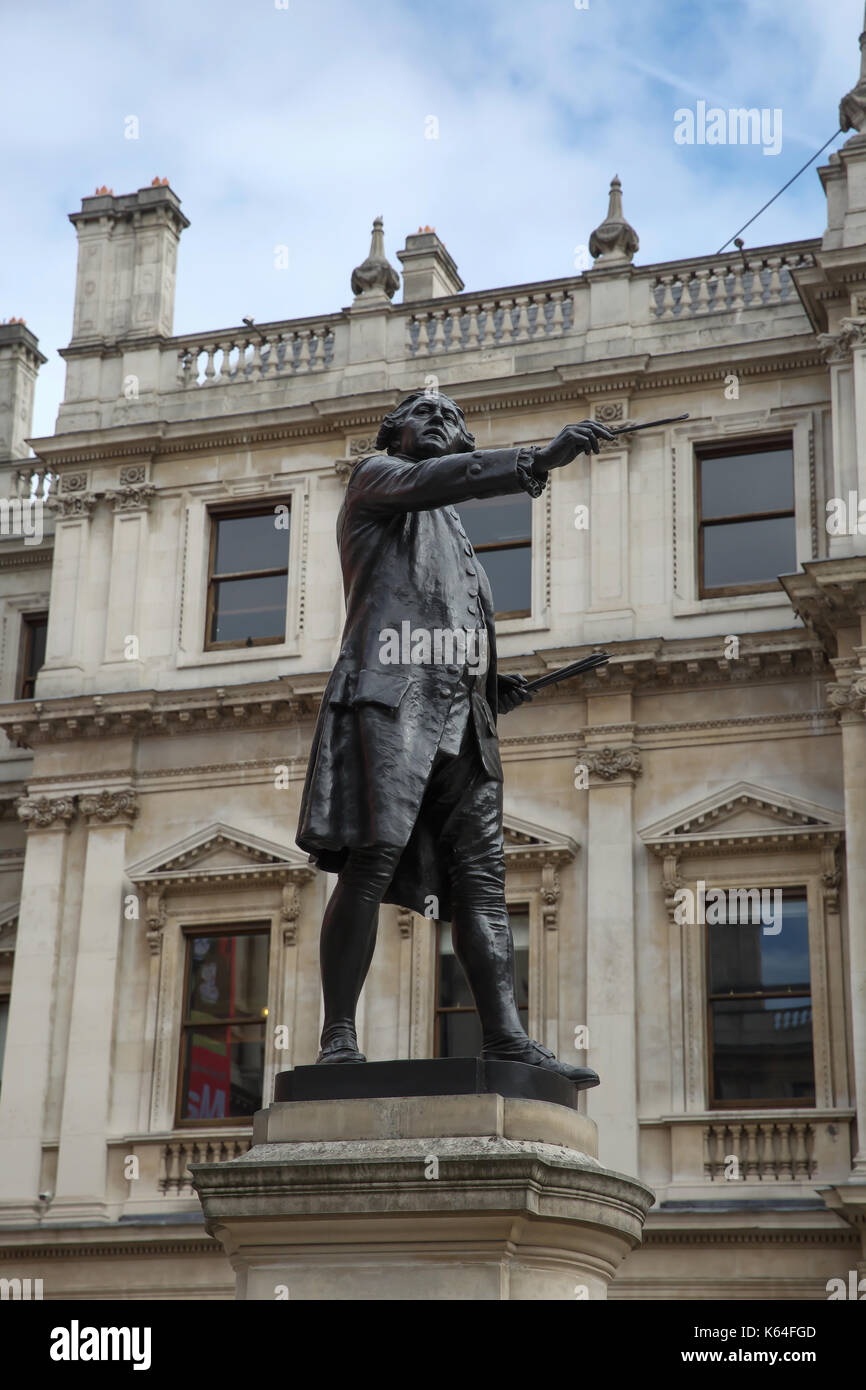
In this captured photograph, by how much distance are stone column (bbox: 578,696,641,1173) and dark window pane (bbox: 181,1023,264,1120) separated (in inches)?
151

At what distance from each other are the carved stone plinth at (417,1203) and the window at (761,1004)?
13.2 meters

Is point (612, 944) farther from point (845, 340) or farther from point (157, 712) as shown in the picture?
point (845, 340)

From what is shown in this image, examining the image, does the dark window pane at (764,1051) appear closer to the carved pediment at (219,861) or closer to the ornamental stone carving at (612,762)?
the ornamental stone carving at (612,762)

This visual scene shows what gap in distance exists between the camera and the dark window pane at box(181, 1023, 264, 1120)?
68.4ft

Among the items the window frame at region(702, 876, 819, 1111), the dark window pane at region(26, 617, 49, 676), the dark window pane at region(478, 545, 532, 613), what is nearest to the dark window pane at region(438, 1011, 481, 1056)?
the window frame at region(702, 876, 819, 1111)

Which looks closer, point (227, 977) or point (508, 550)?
point (227, 977)

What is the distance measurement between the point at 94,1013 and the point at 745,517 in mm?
8917

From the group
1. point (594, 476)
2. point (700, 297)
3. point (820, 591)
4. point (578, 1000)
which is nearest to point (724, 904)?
point (578, 1000)

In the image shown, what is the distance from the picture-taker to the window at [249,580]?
22.8 m

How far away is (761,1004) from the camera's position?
63.1ft

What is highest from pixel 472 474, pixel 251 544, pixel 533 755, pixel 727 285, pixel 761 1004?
pixel 727 285

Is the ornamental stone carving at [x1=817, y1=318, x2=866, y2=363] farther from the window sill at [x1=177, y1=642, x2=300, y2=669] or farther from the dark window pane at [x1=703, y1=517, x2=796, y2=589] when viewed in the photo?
the window sill at [x1=177, y1=642, x2=300, y2=669]

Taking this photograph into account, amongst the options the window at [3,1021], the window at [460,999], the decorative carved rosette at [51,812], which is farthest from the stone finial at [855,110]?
the window at [3,1021]

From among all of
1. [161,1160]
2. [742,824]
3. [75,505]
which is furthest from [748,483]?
[161,1160]
